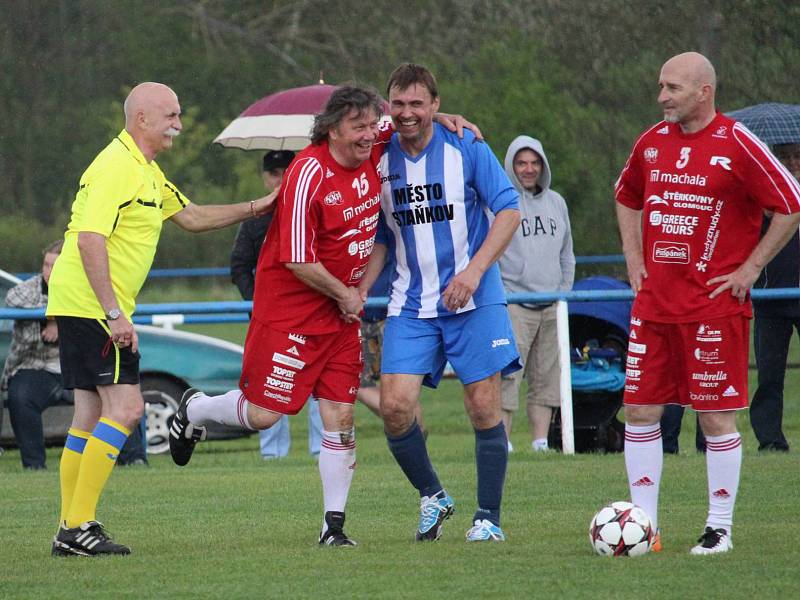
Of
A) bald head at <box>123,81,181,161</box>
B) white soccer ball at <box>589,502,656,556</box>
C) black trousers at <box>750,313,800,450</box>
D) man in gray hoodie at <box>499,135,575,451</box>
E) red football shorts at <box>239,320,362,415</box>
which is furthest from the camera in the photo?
man in gray hoodie at <box>499,135,575,451</box>

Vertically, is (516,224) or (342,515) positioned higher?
(516,224)

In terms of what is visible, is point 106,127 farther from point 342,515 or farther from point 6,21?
point 342,515

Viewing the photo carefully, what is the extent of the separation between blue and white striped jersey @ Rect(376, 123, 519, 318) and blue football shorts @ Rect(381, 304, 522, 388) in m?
0.05

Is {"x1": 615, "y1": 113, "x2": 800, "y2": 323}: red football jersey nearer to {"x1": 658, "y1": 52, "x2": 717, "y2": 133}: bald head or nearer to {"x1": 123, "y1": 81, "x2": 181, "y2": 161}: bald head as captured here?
{"x1": 658, "y1": 52, "x2": 717, "y2": 133}: bald head

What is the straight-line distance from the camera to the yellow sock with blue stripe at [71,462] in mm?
6859

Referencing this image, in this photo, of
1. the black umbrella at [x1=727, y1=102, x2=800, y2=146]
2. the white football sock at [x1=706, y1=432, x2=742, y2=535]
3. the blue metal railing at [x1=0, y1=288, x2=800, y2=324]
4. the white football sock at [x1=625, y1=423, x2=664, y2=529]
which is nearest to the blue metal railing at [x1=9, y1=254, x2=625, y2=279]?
the black umbrella at [x1=727, y1=102, x2=800, y2=146]

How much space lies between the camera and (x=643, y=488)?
668 cm

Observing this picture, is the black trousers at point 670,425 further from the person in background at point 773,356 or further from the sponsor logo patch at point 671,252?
the sponsor logo patch at point 671,252

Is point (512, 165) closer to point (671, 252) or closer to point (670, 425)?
point (670, 425)

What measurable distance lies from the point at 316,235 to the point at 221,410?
3.37 ft

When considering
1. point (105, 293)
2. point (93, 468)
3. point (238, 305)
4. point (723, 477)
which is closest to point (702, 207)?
point (723, 477)

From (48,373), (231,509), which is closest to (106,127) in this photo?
(48,373)

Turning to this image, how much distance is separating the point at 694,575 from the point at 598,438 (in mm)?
5723

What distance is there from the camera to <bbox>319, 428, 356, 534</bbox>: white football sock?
274 inches
